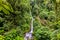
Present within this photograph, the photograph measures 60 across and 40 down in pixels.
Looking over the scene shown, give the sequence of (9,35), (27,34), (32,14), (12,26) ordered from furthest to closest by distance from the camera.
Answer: (32,14) → (27,34) → (12,26) → (9,35)

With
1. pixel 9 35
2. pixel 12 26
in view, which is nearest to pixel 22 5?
pixel 12 26

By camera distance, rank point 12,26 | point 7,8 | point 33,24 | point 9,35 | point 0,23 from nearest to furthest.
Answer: point 7,8, point 9,35, point 0,23, point 12,26, point 33,24

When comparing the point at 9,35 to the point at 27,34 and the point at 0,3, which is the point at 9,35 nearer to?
the point at 27,34

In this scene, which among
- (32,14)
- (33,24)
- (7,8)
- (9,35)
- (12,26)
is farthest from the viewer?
(32,14)

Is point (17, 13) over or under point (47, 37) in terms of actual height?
over

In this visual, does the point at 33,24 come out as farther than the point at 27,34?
Yes

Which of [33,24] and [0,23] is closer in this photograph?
[0,23]

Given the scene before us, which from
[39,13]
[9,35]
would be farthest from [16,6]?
[39,13]

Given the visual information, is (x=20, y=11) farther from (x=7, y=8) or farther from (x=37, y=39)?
(x=7, y=8)

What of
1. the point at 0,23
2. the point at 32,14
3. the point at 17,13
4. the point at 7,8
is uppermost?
the point at 32,14
